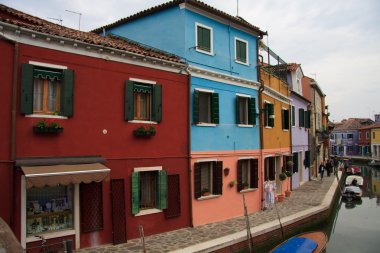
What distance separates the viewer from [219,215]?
14930mm

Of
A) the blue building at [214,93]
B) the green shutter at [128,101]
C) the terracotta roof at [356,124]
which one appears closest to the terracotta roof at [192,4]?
the blue building at [214,93]

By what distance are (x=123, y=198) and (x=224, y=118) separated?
6024 millimetres

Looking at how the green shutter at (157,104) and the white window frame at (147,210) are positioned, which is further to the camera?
the green shutter at (157,104)

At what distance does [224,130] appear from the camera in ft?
50.5

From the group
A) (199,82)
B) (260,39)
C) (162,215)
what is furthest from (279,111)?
(162,215)

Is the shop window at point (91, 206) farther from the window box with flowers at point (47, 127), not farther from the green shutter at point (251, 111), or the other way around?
the green shutter at point (251, 111)

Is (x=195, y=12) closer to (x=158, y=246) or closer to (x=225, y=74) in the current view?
(x=225, y=74)

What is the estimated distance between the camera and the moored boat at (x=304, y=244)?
1129 cm

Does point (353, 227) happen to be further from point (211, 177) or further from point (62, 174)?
point (62, 174)

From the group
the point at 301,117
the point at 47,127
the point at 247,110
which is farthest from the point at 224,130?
the point at 301,117

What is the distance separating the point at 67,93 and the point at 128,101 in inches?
84.0

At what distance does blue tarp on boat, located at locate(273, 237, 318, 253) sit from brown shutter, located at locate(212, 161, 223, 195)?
149 inches

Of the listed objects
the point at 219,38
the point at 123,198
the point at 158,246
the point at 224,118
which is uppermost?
the point at 219,38

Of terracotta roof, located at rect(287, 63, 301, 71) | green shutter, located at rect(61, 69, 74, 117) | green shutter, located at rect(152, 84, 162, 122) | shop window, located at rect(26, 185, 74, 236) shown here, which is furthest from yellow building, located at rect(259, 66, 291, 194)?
shop window, located at rect(26, 185, 74, 236)
